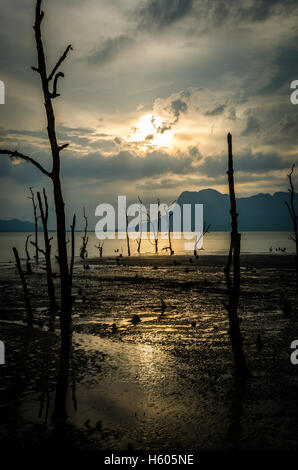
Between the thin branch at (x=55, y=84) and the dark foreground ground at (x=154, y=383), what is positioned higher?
the thin branch at (x=55, y=84)

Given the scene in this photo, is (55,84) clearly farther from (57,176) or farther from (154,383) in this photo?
(154,383)

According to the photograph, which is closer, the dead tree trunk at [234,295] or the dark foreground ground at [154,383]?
the dark foreground ground at [154,383]

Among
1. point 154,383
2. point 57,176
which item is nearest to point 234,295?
point 154,383

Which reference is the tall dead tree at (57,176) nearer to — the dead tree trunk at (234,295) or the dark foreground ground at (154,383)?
the dark foreground ground at (154,383)

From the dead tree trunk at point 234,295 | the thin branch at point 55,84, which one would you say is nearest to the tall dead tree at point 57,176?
the thin branch at point 55,84

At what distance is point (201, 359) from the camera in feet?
38.1

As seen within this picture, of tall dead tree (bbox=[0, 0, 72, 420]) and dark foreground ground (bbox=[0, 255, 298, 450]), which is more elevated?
tall dead tree (bbox=[0, 0, 72, 420])

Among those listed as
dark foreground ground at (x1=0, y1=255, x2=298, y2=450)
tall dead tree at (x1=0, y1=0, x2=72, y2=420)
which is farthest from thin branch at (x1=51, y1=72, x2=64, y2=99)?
dark foreground ground at (x1=0, y1=255, x2=298, y2=450)

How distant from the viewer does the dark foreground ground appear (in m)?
7.21

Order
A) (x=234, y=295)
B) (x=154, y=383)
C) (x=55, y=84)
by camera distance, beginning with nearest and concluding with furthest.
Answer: (x=55, y=84), (x=234, y=295), (x=154, y=383)

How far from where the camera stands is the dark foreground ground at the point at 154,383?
7.21m

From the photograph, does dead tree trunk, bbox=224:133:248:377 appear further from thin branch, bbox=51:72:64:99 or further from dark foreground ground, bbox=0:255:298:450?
thin branch, bbox=51:72:64:99

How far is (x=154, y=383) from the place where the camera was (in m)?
9.91
